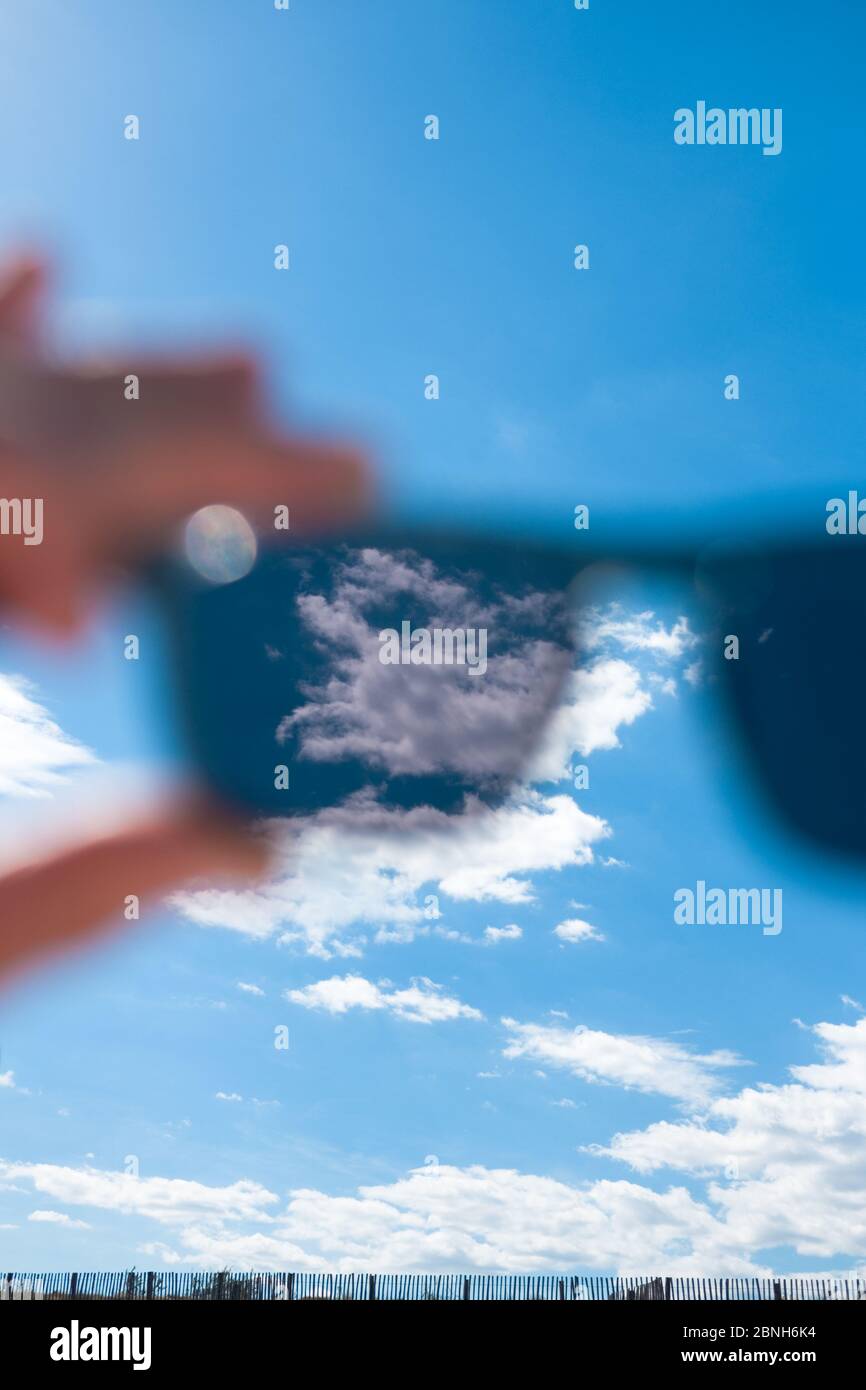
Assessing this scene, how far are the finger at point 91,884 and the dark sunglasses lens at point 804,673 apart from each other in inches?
35.7

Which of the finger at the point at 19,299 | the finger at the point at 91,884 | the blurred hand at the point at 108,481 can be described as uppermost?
the finger at the point at 19,299

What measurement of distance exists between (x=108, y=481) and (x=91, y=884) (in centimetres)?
38

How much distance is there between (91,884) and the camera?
38.8 inches

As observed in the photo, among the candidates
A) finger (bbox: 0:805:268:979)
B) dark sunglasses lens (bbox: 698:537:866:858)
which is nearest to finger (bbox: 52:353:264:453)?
finger (bbox: 0:805:268:979)

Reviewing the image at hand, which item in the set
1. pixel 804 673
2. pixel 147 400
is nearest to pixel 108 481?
pixel 147 400

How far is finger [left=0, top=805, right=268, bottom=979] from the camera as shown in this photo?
95cm

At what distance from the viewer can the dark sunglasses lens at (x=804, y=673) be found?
170 centimetres

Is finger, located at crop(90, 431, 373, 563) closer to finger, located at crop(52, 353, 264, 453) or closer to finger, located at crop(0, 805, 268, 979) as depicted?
finger, located at crop(52, 353, 264, 453)

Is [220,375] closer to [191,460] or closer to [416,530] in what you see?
[191,460]

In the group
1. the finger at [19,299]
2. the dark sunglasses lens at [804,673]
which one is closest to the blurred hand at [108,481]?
the finger at [19,299]

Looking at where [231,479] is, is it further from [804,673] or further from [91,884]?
[804,673]

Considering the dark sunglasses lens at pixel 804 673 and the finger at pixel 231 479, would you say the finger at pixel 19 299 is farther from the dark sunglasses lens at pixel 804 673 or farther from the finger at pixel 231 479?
the dark sunglasses lens at pixel 804 673

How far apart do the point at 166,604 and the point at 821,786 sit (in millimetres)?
1165
